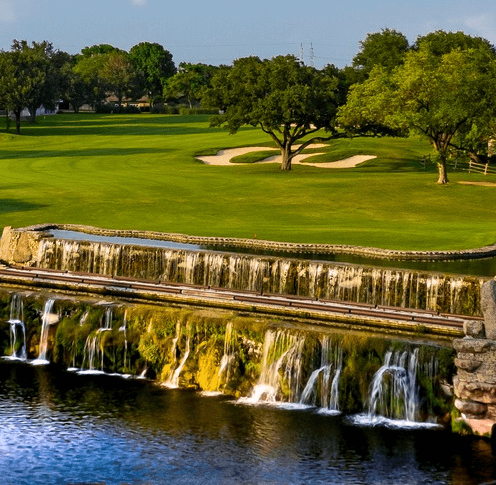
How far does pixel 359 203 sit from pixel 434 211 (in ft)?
18.6

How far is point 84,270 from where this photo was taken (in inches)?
1796

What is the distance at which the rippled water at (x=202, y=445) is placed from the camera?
26.3 m

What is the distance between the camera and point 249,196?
233 feet

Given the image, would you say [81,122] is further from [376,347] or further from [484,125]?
[376,347]

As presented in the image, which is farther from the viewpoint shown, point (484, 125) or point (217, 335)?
point (484, 125)

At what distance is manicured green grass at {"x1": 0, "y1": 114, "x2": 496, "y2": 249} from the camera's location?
5522 centimetres

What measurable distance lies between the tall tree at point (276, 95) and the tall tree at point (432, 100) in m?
2.73

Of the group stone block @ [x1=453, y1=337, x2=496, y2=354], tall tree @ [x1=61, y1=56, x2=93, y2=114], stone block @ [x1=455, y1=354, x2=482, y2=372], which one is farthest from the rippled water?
tall tree @ [x1=61, y1=56, x2=93, y2=114]

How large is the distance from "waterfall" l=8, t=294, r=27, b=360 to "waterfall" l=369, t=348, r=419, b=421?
14.5m

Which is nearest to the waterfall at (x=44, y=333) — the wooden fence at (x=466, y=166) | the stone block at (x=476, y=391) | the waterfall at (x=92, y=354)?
the waterfall at (x=92, y=354)

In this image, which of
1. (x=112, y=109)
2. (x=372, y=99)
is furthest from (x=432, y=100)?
(x=112, y=109)

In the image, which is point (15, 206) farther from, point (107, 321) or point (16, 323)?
point (107, 321)

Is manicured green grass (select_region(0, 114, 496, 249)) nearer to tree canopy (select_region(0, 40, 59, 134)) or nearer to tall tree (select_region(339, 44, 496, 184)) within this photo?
tall tree (select_region(339, 44, 496, 184))

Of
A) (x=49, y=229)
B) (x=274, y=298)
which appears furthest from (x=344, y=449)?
(x=49, y=229)
